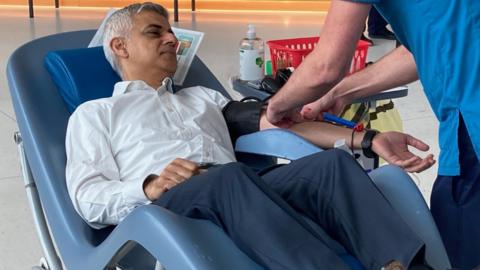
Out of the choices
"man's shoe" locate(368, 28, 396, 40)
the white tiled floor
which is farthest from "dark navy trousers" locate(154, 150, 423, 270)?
"man's shoe" locate(368, 28, 396, 40)

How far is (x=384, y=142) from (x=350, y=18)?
61 cm

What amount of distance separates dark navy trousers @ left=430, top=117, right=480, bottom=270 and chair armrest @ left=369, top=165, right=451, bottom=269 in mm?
30

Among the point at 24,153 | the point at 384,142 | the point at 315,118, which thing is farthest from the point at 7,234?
the point at 384,142

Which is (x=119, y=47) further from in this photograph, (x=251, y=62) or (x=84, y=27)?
(x=84, y=27)

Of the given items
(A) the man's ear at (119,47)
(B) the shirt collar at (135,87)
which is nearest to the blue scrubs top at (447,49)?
(B) the shirt collar at (135,87)

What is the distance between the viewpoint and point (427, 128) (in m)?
3.92

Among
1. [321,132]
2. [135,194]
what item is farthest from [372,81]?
[135,194]

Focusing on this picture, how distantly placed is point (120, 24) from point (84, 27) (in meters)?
4.48

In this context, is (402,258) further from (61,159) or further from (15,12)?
(15,12)

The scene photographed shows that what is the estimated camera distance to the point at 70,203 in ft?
6.27

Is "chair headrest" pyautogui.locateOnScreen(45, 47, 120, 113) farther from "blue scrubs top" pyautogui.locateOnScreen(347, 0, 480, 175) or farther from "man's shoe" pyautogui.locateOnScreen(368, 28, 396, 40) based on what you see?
"man's shoe" pyautogui.locateOnScreen(368, 28, 396, 40)

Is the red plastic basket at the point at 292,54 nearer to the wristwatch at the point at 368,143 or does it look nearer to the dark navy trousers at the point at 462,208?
the wristwatch at the point at 368,143

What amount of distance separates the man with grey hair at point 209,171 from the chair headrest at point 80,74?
0.04 m

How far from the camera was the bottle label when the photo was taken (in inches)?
102
